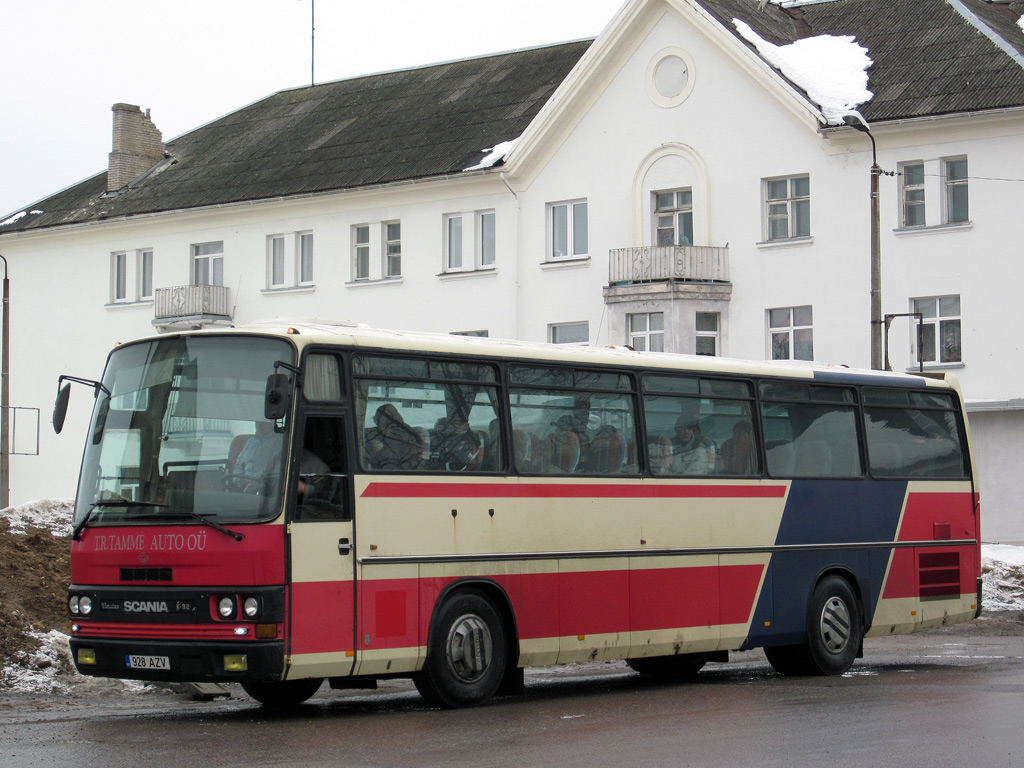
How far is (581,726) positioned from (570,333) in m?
30.3

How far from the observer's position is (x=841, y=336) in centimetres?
3725

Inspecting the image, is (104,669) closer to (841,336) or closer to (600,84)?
(841,336)

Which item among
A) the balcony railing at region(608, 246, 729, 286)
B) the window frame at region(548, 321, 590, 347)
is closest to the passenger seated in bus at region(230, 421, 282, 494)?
the balcony railing at region(608, 246, 729, 286)

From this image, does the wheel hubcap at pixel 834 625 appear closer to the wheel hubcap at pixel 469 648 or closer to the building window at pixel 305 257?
the wheel hubcap at pixel 469 648

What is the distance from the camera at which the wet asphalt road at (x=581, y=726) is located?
32.6 feet

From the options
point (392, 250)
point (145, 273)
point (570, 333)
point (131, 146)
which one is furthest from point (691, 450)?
point (131, 146)

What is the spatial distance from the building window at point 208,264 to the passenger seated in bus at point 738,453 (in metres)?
34.7

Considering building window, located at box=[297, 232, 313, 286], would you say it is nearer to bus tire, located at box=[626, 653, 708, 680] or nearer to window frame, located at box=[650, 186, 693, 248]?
window frame, located at box=[650, 186, 693, 248]

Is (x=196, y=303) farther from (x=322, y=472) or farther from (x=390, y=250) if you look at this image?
(x=322, y=472)

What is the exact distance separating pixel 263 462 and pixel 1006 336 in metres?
26.7

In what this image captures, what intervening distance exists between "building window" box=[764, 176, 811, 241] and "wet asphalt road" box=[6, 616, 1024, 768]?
75.8ft

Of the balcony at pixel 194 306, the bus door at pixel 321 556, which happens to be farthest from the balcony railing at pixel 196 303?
the bus door at pixel 321 556

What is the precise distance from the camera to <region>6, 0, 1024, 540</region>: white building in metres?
36.2

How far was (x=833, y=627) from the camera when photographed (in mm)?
16531
